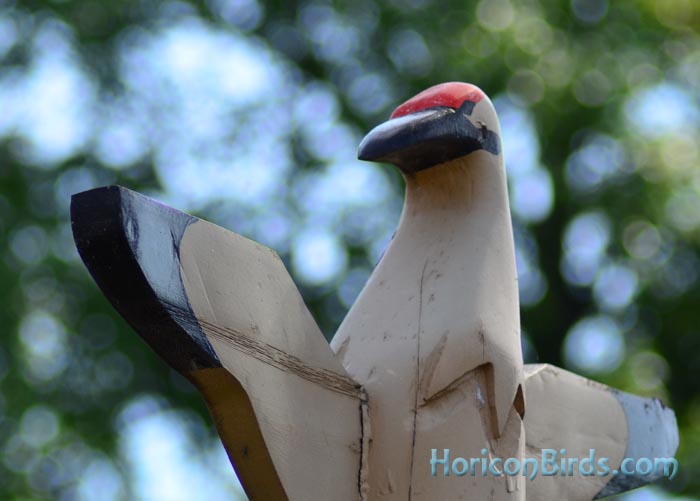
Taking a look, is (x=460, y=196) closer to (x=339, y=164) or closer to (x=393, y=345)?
(x=393, y=345)

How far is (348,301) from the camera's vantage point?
589 centimetres

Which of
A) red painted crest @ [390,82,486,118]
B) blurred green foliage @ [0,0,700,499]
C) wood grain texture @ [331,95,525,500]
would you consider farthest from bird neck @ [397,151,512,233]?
blurred green foliage @ [0,0,700,499]

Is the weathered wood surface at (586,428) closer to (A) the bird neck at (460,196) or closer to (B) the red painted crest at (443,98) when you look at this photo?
(A) the bird neck at (460,196)

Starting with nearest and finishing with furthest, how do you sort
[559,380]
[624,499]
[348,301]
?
[559,380] < [624,499] < [348,301]

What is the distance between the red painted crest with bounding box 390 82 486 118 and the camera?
83.4 inches

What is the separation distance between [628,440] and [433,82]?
14.2 feet

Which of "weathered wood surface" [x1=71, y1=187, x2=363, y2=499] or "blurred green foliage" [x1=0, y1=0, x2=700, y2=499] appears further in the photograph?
"blurred green foliage" [x1=0, y1=0, x2=700, y2=499]

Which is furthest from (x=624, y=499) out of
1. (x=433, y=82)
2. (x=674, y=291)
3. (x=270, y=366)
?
(x=270, y=366)

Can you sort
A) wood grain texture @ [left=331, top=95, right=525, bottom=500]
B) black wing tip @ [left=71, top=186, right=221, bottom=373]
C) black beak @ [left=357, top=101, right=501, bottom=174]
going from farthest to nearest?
black beak @ [left=357, top=101, right=501, bottom=174] < wood grain texture @ [left=331, top=95, right=525, bottom=500] < black wing tip @ [left=71, top=186, right=221, bottom=373]

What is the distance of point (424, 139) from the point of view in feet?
6.73

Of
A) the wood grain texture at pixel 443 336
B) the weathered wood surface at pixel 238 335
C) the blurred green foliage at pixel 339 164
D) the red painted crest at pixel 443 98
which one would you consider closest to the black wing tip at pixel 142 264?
the weathered wood surface at pixel 238 335

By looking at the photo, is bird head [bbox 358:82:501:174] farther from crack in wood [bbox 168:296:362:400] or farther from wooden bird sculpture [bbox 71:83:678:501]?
crack in wood [bbox 168:296:362:400]

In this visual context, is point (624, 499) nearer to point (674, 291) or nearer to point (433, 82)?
point (674, 291)

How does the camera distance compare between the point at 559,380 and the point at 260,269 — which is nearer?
the point at 260,269
